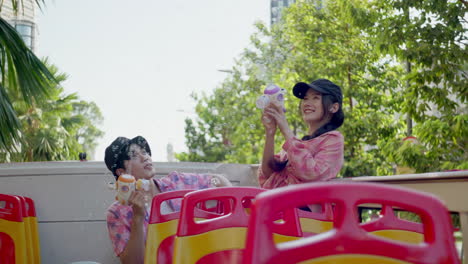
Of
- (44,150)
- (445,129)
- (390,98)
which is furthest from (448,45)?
(44,150)

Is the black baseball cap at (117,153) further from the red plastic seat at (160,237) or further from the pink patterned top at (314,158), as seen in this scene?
the pink patterned top at (314,158)

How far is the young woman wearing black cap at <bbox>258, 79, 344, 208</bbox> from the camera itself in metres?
2.29

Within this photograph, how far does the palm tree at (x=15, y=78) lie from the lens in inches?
199

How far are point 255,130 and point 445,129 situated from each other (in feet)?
36.7

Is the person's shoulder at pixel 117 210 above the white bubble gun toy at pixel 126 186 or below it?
below

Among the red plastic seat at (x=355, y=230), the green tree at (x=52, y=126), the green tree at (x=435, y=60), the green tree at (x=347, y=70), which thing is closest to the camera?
the red plastic seat at (x=355, y=230)

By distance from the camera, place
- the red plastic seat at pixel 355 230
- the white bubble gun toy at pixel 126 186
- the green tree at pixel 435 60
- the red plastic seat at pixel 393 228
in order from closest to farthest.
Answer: the red plastic seat at pixel 355 230
the red plastic seat at pixel 393 228
the white bubble gun toy at pixel 126 186
the green tree at pixel 435 60

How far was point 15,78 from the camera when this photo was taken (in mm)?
5281

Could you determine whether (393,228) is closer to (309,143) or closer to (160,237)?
(160,237)

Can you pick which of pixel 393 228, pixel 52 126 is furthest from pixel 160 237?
pixel 52 126

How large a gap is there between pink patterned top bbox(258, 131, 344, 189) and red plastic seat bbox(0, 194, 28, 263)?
1.13 meters

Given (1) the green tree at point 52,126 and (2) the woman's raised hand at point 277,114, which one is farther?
(1) the green tree at point 52,126

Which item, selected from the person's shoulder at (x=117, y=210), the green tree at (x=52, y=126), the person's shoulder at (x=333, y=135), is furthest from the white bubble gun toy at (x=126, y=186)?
the green tree at (x=52, y=126)

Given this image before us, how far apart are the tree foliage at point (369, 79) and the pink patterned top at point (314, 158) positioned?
4422 mm
